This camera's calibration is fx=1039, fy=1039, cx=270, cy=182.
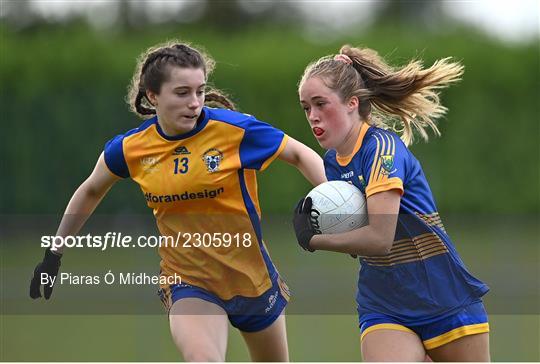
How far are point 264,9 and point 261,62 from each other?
989 centimetres

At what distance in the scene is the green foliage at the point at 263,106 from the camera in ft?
53.7

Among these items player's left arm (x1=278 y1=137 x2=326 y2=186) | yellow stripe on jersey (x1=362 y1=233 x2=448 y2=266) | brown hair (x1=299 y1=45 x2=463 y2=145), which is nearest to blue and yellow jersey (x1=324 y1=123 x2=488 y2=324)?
yellow stripe on jersey (x1=362 y1=233 x2=448 y2=266)

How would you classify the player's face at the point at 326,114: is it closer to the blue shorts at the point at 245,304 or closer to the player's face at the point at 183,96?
the player's face at the point at 183,96

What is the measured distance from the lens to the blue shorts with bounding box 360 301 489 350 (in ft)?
15.0

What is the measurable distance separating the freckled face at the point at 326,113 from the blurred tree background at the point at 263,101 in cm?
1109

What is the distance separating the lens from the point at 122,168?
5.28 meters

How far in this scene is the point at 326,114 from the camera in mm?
4723

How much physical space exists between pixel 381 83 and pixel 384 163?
2.03 feet

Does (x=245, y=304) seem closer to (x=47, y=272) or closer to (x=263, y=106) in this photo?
(x=47, y=272)

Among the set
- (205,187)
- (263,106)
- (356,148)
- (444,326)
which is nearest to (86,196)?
(205,187)

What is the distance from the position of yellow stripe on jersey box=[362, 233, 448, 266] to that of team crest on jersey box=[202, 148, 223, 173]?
996mm

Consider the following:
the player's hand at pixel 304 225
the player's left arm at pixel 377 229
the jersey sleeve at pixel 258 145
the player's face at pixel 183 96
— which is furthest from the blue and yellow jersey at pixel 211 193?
the player's left arm at pixel 377 229

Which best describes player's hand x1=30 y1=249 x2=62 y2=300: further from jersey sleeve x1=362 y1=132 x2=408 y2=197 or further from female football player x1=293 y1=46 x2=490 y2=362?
jersey sleeve x1=362 y1=132 x2=408 y2=197

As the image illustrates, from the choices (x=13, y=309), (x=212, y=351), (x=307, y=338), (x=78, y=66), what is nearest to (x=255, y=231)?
(x=212, y=351)
